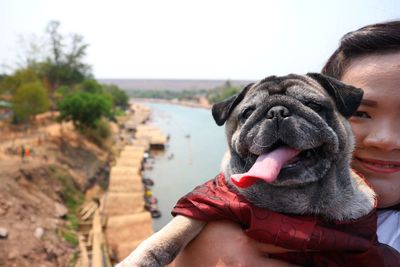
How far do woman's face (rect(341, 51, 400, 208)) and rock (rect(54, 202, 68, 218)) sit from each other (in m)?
20.3

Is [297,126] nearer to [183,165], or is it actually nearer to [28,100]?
[28,100]

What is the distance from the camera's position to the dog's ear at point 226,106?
2.71 m

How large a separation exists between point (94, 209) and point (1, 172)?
624 centimetres

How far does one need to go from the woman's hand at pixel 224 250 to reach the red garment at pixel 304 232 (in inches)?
2.8

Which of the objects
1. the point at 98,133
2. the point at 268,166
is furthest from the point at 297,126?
the point at 98,133

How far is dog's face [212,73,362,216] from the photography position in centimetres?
212

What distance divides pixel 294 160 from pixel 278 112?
0.34 metres

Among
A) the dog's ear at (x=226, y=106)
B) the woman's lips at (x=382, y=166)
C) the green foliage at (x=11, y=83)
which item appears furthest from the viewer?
the green foliage at (x=11, y=83)

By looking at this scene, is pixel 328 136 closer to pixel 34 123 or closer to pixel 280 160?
pixel 280 160

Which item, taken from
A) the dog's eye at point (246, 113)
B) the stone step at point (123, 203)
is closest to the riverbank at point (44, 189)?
the stone step at point (123, 203)

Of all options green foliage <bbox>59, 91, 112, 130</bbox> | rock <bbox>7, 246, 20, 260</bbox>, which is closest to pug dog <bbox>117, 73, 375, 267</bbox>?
rock <bbox>7, 246, 20, 260</bbox>

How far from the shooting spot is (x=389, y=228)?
2549 mm

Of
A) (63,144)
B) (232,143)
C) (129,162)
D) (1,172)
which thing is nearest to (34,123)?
(63,144)

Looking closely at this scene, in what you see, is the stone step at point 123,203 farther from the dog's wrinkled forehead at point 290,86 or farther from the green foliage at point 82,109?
the dog's wrinkled forehead at point 290,86
